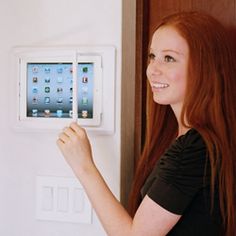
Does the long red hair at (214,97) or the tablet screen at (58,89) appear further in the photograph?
the tablet screen at (58,89)

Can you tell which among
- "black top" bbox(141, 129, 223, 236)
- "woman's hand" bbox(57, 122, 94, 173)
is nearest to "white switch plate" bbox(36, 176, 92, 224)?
"woman's hand" bbox(57, 122, 94, 173)

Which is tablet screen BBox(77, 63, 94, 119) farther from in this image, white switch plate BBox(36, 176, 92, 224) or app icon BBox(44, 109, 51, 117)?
white switch plate BBox(36, 176, 92, 224)

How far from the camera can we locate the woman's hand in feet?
3.17

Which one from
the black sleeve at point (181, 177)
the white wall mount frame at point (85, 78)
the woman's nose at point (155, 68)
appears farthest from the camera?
the white wall mount frame at point (85, 78)

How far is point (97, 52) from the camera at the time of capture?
1052 mm

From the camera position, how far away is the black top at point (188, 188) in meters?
0.83

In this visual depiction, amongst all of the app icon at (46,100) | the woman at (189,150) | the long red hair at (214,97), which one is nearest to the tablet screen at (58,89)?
the app icon at (46,100)

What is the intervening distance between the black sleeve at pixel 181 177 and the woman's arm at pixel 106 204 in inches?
0.8

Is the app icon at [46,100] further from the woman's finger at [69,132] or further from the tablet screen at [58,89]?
the woman's finger at [69,132]

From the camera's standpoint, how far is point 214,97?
0.89 m

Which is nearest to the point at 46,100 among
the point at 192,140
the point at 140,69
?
the point at 140,69

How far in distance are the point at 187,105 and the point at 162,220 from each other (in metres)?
0.25

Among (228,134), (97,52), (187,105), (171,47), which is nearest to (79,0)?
(97,52)

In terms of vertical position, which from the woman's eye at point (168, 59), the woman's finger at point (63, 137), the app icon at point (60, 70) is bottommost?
the woman's finger at point (63, 137)
